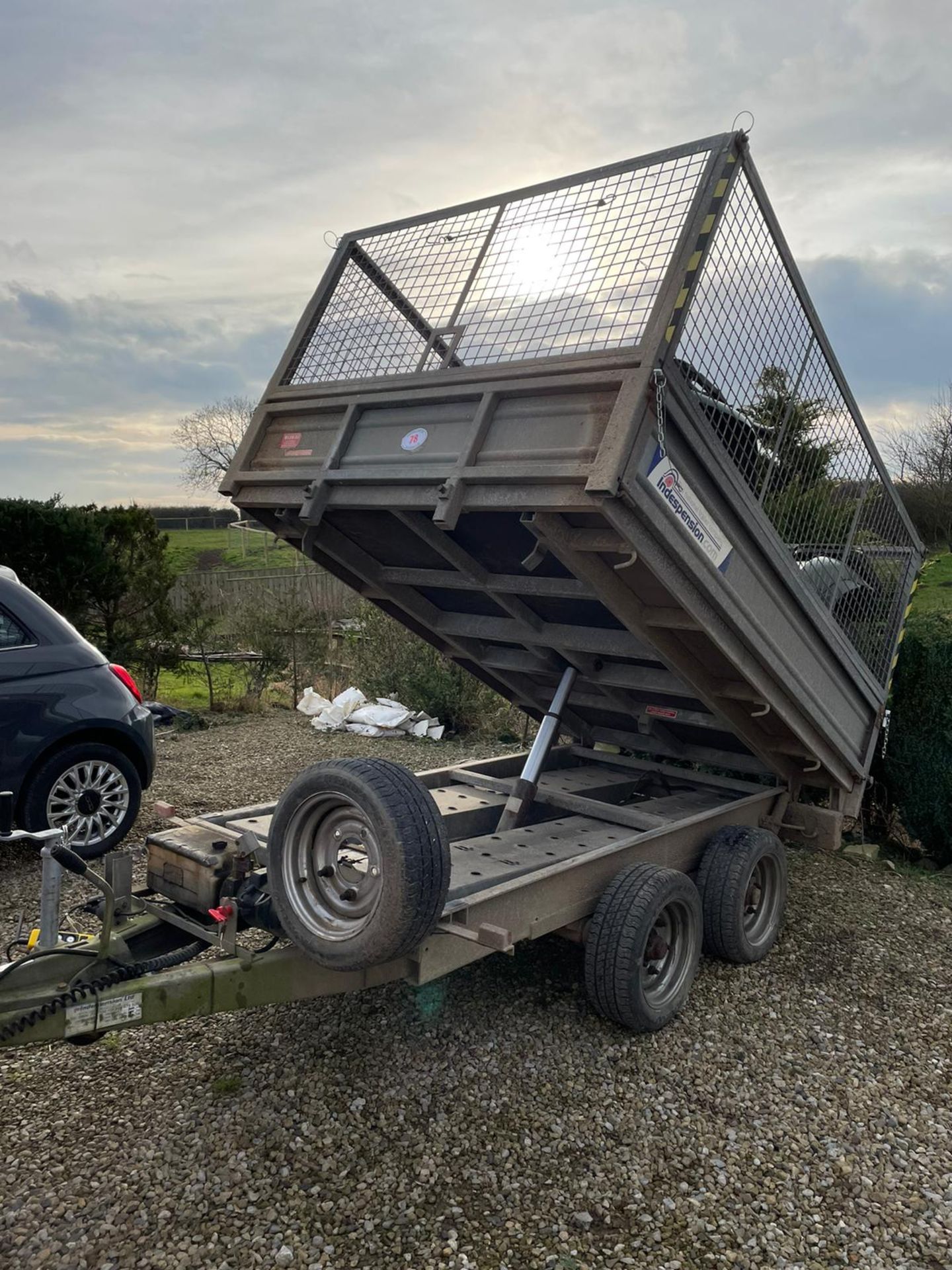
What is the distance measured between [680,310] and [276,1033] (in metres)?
3.42

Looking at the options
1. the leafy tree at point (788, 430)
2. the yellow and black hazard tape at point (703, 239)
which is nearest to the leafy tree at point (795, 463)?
the leafy tree at point (788, 430)

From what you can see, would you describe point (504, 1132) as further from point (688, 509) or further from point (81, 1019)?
point (688, 509)

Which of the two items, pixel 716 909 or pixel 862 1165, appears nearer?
pixel 862 1165

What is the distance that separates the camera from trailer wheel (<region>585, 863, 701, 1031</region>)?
386 cm

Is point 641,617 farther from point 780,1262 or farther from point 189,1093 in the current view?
point 189,1093

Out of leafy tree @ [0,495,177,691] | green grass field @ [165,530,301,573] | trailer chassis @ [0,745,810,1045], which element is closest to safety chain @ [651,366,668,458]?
trailer chassis @ [0,745,810,1045]

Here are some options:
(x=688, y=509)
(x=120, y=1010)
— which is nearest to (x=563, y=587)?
(x=688, y=509)

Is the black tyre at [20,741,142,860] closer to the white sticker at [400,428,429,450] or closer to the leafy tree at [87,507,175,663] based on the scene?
the white sticker at [400,428,429,450]

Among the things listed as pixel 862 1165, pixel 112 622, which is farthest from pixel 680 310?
pixel 112 622

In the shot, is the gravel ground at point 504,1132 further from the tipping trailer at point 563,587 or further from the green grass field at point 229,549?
the green grass field at point 229,549

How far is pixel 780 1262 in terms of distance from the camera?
9.27 feet

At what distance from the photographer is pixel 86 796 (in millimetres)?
5941

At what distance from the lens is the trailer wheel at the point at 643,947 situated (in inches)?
152

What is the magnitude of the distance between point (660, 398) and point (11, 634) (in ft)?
13.9
